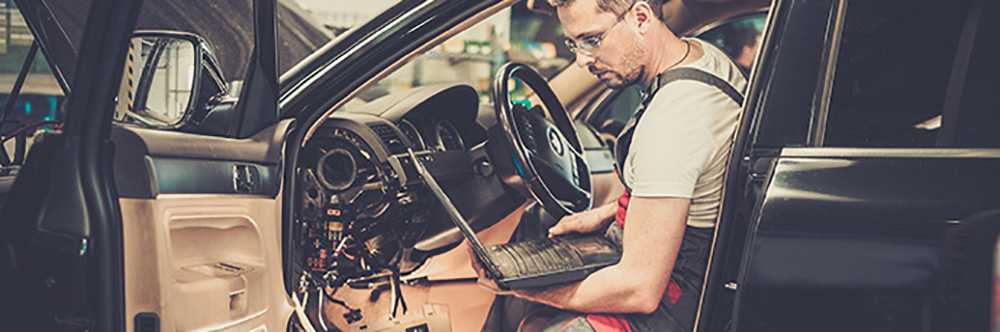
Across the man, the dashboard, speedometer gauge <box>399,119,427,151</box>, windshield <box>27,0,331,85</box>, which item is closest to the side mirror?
windshield <box>27,0,331,85</box>

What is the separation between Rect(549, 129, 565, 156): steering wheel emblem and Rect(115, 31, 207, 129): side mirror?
122 cm

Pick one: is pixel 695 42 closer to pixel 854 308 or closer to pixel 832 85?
pixel 832 85

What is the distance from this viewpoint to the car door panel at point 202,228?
1.80 meters

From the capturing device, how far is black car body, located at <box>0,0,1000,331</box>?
4.91 ft

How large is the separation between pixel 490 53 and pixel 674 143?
981cm

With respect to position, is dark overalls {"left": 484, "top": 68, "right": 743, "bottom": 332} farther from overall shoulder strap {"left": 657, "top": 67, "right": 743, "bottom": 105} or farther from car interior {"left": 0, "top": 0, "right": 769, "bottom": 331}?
car interior {"left": 0, "top": 0, "right": 769, "bottom": 331}

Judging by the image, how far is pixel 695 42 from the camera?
101 inches

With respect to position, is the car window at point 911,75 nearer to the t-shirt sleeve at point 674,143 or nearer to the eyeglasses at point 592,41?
the t-shirt sleeve at point 674,143

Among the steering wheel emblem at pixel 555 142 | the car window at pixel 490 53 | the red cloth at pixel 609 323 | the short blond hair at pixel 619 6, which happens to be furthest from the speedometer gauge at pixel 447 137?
the car window at pixel 490 53

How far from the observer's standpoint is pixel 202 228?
198 cm

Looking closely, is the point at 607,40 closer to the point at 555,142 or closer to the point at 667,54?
the point at 667,54

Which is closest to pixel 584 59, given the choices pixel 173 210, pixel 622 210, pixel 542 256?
pixel 622 210

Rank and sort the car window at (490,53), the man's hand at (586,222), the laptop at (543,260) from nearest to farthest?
1. the laptop at (543,260)
2. the man's hand at (586,222)
3. the car window at (490,53)

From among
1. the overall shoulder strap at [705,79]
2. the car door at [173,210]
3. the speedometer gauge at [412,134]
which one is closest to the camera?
the car door at [173,210]
